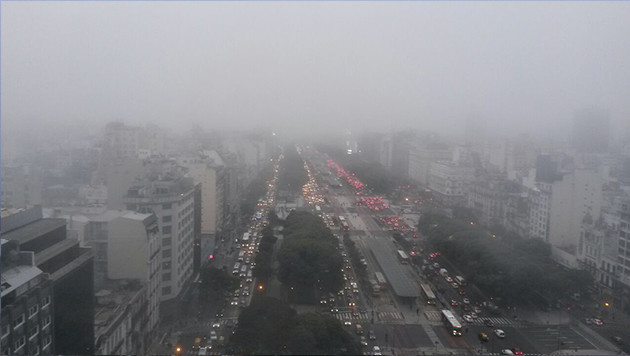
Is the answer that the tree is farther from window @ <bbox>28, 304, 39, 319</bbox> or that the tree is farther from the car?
the car

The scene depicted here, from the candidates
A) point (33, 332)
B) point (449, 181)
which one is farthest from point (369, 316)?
point (449, 181)

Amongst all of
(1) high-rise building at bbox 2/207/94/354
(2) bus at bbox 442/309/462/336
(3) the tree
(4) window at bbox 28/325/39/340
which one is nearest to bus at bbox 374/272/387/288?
(2) bus at bbox 442/309/462/336

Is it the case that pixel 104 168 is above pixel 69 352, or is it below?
above

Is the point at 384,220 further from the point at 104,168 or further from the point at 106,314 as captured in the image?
the point at 106,314

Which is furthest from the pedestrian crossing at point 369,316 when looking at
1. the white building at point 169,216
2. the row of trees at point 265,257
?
the white building at point 169,216

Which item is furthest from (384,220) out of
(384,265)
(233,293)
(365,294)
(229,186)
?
(229,186)

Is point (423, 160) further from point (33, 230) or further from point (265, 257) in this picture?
point (33, 230)
